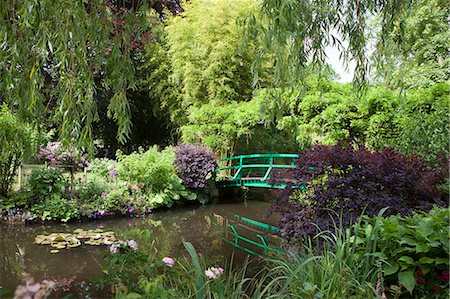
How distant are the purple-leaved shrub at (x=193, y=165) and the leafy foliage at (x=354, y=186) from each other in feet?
14.9

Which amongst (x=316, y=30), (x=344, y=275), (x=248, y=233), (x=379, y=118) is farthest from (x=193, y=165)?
(x=344, y=275)

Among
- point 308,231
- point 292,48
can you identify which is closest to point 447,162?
point 308,231

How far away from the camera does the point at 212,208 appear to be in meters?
8.02

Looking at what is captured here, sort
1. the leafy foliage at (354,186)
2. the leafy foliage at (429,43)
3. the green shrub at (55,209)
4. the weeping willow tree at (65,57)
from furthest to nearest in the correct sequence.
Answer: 1. the leafy foliage at (429,43)
2. the green shrub at (55,209)
3. the leafy foliage at (354,186)
4. the weeping willow tree at (65,57)

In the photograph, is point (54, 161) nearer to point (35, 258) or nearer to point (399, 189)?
point (35, 258)

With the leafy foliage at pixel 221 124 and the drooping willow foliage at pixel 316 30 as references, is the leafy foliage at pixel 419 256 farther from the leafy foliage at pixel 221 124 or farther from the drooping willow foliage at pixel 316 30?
the leafy foliage at pixel 221 124

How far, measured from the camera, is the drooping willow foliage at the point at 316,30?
5.63 ft

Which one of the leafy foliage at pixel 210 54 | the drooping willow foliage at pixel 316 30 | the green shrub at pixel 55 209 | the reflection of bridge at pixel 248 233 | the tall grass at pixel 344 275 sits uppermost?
the leafy foliage at pixel 210 54

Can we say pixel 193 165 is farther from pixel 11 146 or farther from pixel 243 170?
pixel 11 146

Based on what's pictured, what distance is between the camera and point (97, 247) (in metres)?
4.51

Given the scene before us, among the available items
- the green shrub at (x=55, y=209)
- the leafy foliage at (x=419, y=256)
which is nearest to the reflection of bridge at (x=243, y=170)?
the green shrub at (x=55, y=209)

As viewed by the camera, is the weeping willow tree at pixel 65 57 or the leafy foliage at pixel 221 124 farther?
the leafy foliage at pixel 221 124

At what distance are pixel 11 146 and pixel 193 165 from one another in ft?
12.1

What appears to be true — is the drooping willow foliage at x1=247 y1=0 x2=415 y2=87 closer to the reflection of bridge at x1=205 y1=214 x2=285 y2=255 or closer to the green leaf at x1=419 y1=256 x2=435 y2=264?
the green leaf at x1=419 y1=256 x2=435 y2=264
